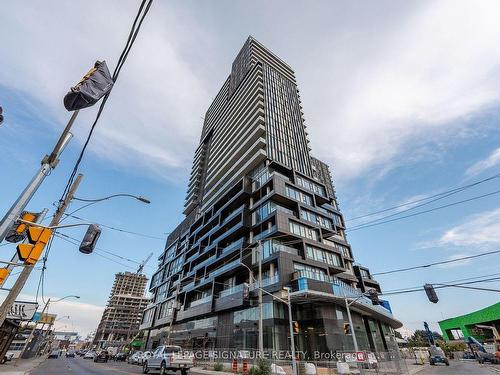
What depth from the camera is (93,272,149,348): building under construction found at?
138 m

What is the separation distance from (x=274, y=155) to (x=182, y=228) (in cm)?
3869

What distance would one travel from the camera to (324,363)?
21.5 m

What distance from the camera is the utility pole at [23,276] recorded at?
9445 millimetres

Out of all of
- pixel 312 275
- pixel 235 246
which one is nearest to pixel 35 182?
pixel 312 275

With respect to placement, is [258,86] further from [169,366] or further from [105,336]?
[105,336]

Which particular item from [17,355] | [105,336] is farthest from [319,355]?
[105,336]

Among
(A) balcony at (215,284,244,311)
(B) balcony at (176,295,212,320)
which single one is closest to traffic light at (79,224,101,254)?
(A) balcony at (215,284,244,311)

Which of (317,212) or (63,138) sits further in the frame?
(317,212)

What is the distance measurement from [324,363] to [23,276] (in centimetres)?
2225

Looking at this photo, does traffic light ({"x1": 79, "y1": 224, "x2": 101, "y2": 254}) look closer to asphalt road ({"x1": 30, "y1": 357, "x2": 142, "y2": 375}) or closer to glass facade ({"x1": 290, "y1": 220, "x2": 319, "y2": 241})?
asphalt road ({"x1": 30, "y1": 357, "x2": 142, "y2": 375})

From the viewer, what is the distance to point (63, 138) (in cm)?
648

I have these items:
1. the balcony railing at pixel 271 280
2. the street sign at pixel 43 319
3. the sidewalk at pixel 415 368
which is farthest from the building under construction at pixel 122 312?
the sidewalk at pixel 415 368

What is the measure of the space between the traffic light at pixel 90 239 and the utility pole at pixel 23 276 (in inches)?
104

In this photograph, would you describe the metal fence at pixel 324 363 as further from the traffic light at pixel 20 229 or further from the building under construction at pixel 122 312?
the building under construction at pixel 122 312
